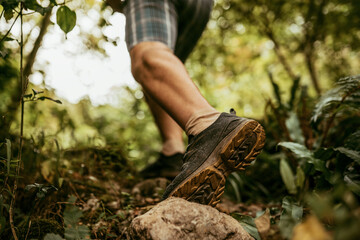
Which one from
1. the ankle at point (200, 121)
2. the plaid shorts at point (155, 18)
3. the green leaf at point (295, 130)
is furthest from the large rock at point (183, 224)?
the green leaf at point (295, 130)

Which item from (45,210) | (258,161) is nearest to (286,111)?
(258,161)

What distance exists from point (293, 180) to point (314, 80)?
2.64 metres

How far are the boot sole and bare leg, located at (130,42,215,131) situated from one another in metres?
0.22

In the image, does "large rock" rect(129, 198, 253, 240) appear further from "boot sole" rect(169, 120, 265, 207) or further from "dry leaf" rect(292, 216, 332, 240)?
"dry leaf" rect(292, 216, 332, 240)

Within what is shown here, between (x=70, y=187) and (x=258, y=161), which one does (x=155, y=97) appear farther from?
(x=258, y=161)

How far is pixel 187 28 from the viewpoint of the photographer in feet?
6.00

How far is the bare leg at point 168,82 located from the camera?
1242 mm

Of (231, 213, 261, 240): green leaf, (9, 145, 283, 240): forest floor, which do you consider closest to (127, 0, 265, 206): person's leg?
(231, 213, 261, 240): green leaf

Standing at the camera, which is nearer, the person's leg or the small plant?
the person's leg

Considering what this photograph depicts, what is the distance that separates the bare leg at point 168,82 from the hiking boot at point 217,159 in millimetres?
164

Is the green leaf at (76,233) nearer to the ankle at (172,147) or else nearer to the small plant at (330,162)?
the small plant at (330,162)

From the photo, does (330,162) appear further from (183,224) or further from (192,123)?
(183,224)

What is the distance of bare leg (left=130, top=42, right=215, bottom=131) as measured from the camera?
124 cm

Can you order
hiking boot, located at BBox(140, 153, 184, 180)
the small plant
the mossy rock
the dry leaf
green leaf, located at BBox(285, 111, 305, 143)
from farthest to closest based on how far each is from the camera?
hiking boot, located at BBox(140, 153, 184, 180), green leaf, located at BBox(285, 111, 305, 143), the small plant, the mossy rock, the dry leaf
